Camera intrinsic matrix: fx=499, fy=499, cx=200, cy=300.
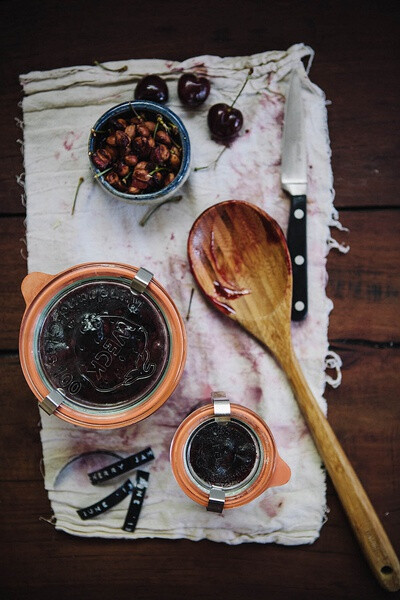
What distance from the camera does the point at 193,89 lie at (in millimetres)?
835

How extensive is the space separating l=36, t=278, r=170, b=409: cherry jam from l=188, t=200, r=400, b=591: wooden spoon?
142mm

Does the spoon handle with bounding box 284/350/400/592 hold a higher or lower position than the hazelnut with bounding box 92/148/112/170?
lower

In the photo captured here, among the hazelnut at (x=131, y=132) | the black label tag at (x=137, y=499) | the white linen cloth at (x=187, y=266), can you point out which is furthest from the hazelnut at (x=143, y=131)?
the black label tag at (x=137, y=499)

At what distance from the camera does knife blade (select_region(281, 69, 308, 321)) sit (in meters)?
0.84

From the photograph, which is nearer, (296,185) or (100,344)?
(100,344)

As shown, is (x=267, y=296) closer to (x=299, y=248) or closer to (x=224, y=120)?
(x=299, y=248)

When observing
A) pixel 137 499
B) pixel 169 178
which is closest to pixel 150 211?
pixel 169 178

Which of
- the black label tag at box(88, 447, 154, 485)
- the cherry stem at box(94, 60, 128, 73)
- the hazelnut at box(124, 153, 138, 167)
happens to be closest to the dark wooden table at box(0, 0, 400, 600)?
the cherry stem at box(94, 60, 128, 73)

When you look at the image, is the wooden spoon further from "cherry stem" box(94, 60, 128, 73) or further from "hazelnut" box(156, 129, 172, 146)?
"cherry stem" box(94, 60, 128, 73)

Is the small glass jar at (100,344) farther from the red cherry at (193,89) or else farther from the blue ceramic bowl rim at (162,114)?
the red cherry at (193,89)

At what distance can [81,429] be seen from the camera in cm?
87

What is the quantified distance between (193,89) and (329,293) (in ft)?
1.37

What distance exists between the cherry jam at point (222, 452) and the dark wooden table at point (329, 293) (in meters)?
0.19

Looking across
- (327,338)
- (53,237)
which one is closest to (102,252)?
(53,237)
